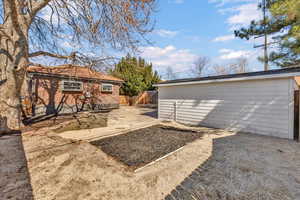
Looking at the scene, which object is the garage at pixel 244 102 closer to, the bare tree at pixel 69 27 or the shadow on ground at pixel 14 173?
the bare tree at pixel 69 27

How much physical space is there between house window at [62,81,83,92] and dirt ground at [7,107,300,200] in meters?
7.51

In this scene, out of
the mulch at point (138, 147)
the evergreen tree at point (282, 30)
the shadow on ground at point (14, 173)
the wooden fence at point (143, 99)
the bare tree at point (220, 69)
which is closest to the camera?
the shadow on ground at point (14, 173)

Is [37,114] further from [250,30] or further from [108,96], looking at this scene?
[250,30]

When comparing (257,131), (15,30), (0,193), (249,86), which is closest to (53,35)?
(15,30)

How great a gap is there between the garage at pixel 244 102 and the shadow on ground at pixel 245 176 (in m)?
1.19

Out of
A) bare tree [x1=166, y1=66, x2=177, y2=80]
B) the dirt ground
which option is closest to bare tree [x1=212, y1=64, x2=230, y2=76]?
bare tree [x1=166, y1=66, x2=177, y2=80]

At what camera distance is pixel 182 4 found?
640 cm

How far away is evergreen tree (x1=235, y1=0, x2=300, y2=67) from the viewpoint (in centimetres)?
759

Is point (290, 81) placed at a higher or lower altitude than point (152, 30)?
lower

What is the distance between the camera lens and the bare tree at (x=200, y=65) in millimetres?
28781

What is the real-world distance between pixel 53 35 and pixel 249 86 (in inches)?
364

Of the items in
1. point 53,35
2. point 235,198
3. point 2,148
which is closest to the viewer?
point 235,198

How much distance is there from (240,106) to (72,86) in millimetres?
11267

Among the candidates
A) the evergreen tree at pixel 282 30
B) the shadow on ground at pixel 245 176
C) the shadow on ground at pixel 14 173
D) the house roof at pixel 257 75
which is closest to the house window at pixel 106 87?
the house roof at pixel 257 75
